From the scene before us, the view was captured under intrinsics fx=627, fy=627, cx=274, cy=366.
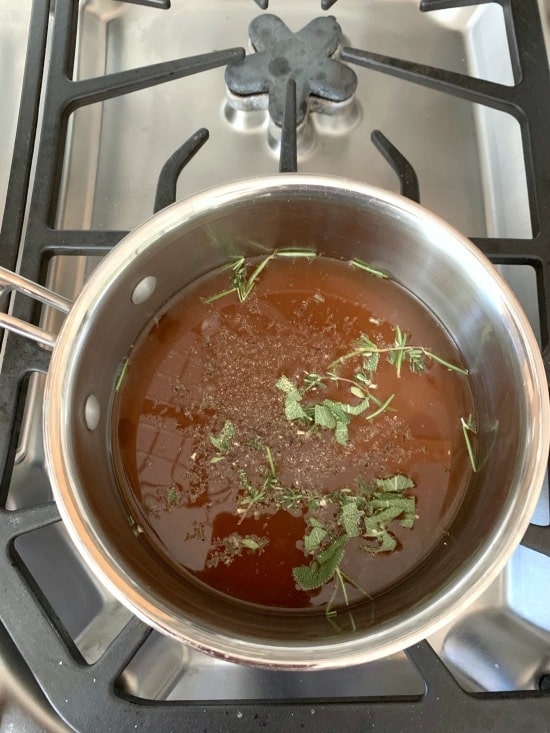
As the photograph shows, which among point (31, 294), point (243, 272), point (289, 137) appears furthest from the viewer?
point (243, 272)

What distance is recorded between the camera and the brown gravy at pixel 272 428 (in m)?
0.75

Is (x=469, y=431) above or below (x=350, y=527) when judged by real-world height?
above

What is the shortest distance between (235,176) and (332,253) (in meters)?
0.18

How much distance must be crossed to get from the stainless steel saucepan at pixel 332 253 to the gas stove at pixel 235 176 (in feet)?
0.21

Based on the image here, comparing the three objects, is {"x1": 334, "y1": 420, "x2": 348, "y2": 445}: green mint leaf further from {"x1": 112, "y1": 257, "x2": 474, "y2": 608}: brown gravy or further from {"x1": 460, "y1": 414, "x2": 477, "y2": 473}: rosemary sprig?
{"x1": 460, "y1": 414, "x2": 477, "y2": 473}: rosemary sprig

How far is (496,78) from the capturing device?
0.89 meters

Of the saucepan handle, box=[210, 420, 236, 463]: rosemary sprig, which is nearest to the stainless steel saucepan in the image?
the saucepan handle

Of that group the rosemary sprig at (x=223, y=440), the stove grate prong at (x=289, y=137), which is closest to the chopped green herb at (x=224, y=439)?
the rosemary sprig at (x=223, y=440)

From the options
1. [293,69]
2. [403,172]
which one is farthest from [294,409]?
[293,69]

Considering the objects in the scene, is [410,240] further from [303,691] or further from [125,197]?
[303,691]

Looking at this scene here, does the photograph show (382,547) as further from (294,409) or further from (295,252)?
(295,252)

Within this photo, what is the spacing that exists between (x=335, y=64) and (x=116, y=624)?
2.49 feet

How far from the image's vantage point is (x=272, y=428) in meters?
0.79

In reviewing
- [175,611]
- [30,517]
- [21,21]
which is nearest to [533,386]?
[175,611]
